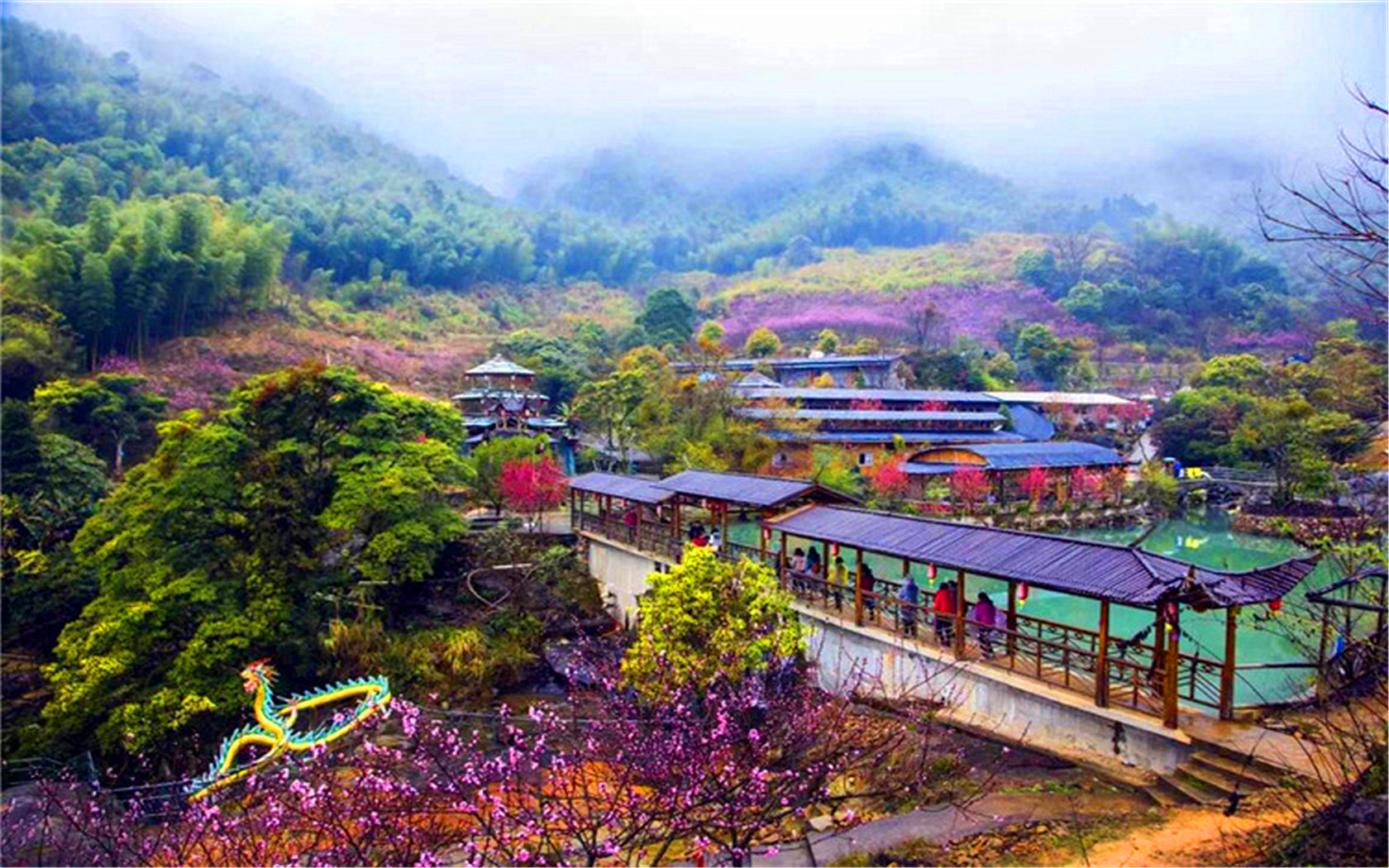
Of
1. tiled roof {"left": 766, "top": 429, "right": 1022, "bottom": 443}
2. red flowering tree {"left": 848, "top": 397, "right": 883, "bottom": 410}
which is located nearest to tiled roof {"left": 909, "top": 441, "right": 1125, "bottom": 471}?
tiled roof {"left": 766, "top": 429, "right": 1022, "bottom": 443}

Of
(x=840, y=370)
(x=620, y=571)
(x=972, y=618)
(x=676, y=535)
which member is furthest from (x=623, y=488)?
(x=840, y=370)

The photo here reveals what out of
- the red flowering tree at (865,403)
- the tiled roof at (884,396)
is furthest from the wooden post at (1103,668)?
the red flowering tree at (865,403)

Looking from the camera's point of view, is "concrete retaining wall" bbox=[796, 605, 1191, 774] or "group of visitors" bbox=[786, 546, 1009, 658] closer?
"concrete retaining wall" bbox=[796, 605, 1191, 774]

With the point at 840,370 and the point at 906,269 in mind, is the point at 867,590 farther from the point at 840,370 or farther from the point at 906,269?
the point at 906,269

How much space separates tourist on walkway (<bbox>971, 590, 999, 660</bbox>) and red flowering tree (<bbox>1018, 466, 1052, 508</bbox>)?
21747 millimetres

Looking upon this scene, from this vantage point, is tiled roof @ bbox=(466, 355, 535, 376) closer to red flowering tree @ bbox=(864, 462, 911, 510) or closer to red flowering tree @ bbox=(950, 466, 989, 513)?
red flowering tree @ bbox=(864, 462, 911, 510)

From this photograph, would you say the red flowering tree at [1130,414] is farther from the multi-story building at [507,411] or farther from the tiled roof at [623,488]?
the tiled roof at [623,488]

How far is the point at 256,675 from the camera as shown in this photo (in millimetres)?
14844

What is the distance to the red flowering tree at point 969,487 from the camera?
31.1m

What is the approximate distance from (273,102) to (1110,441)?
111994mm

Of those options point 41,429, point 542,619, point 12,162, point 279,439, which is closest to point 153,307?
point 41,429

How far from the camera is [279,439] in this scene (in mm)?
18625

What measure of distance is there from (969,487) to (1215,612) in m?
15.0

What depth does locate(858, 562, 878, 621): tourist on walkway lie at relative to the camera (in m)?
13.2
